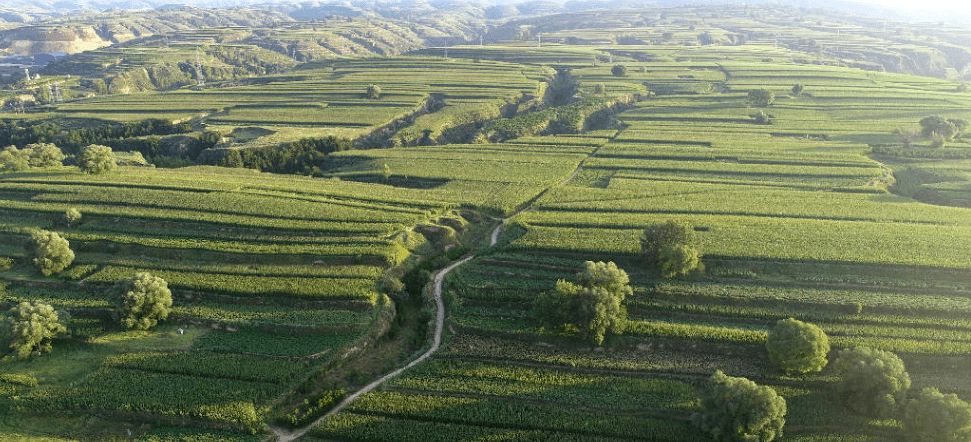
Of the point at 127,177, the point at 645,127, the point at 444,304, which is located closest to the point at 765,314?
the point at 444,304

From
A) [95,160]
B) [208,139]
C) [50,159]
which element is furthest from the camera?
[208,139]

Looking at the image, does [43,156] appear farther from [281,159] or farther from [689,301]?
[689,301]

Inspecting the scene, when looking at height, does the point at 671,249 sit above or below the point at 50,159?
below

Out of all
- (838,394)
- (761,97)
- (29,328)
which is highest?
(761,97)

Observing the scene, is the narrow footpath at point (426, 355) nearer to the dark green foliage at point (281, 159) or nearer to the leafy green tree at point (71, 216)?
the dark green foliage at point (281, 159)

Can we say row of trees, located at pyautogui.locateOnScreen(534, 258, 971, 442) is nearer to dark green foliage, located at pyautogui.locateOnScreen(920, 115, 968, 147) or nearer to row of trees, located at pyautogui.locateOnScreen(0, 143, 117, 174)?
row of trees, located at pyautogui.locateOnScreen(0, 143, 117, 174)

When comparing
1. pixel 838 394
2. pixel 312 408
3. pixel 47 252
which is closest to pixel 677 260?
pixel 838 394

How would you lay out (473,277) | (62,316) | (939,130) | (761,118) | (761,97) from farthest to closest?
1. (761,97)
2. (761,118)
3. (939,130)
4. (473,277)
5. (62,316)

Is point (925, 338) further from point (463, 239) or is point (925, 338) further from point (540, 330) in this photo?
point (463, 239)
